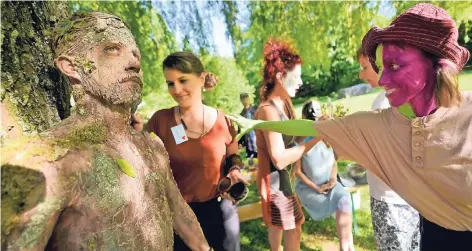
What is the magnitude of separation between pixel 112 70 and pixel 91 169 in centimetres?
33

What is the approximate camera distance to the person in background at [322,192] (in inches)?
146

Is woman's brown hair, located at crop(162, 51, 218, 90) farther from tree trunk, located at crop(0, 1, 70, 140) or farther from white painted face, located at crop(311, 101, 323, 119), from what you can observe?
white painted face, located at crop(311, 101, 323, 119)

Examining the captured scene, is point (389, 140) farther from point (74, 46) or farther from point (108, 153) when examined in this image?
point (74, 46)

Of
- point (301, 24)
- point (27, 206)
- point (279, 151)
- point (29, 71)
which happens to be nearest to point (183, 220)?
point (27, 206)

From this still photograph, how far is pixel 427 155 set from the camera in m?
1.67

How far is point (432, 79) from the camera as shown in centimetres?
163

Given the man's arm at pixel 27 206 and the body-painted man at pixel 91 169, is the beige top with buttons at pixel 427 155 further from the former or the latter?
the man's arm at pixel 27 206

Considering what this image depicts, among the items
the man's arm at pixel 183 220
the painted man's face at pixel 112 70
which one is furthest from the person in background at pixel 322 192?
the painted man's face at pixel 112 70

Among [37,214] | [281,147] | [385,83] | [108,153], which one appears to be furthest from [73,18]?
[281,147]

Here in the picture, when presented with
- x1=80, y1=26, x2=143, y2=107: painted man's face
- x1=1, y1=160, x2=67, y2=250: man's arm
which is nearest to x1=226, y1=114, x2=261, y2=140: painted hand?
x1=80, y1=26, x2=143, y2=107: painted man's face

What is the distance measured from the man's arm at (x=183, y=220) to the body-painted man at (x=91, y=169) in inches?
3.4

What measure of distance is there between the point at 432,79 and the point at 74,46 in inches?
55.7

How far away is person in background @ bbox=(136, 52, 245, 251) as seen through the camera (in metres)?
2.69

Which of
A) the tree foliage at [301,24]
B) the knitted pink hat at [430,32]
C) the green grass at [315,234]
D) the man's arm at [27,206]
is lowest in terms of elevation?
the green grass at [315,234]
